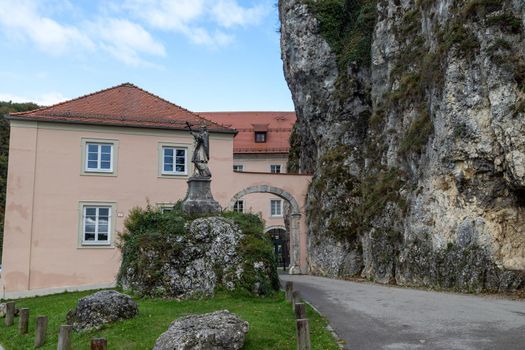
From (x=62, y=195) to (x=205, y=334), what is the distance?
17.6 m

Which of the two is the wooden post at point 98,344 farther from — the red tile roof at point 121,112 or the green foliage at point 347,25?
the green foliage at point 347,25

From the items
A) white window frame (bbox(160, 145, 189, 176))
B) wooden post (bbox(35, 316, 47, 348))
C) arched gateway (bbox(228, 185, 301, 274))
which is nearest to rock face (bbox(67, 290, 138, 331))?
wooden post (bbox(35, 316, 47, 348))

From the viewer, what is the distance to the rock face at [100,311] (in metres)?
9.95

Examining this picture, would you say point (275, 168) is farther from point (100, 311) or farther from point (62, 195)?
point (100, 311)

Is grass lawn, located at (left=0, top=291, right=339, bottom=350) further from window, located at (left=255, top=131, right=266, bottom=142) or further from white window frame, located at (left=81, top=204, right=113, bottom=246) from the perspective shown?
window, located at (left=255, top=131, right=266, bottom=142)

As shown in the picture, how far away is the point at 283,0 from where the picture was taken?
1287 inches

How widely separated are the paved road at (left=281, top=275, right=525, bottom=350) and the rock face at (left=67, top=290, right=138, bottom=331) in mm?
4140

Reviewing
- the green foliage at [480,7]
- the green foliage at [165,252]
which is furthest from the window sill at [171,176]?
the green foliage at [480,7]

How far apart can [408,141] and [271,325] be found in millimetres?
12894

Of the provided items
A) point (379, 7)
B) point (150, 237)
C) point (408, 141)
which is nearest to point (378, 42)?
point (379, 7)

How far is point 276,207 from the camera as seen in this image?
4419 cm

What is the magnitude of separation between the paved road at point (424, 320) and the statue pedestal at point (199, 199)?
432cm

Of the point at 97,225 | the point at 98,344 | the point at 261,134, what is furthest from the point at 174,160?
the point at 261,134

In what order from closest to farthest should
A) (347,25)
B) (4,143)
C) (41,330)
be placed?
(41,330) → (347,25) → (4,143)
